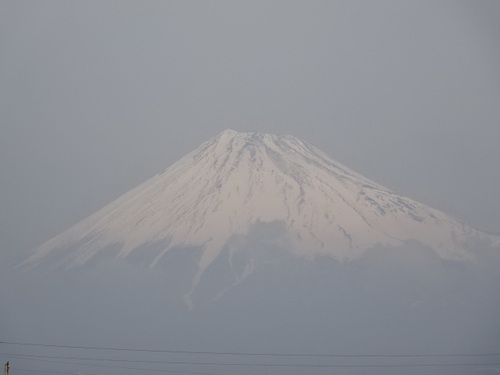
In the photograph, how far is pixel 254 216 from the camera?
55.9 meters

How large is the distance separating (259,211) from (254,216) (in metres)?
0.54

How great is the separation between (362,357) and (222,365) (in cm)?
747

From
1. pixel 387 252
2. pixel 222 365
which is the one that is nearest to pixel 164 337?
pixel 222 365

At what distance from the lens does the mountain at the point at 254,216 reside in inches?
2174

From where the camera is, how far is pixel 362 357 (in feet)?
159

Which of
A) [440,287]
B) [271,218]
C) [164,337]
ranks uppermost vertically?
[271,218]

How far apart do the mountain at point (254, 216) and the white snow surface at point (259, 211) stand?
6cm

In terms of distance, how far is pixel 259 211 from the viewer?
5625cm

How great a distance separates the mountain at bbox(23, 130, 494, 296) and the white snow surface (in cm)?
6

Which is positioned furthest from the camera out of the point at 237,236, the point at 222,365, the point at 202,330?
the point at 237,236

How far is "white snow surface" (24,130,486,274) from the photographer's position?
5559 cm

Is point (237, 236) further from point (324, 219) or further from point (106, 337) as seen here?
point (106, 337)

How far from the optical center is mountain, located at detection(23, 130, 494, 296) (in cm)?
5522

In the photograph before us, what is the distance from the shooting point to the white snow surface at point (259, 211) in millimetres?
55594
